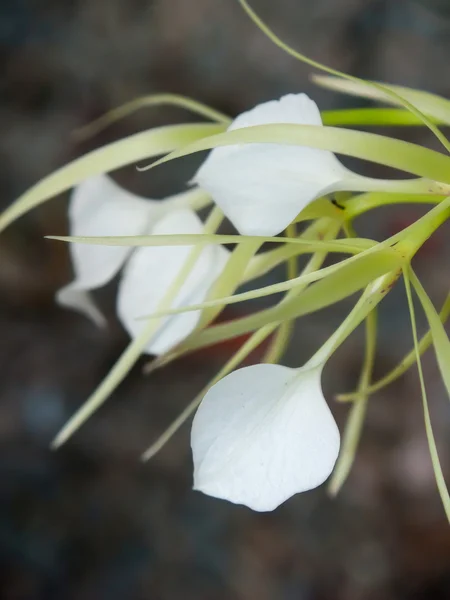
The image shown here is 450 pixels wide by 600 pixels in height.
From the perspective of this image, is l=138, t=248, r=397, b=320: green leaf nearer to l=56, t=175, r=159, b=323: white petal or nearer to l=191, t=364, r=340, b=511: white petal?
l=191, t=364, r=340, b=511: white petal

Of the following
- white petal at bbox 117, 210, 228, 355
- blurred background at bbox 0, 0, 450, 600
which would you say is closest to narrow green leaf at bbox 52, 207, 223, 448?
white petal at bbox 117, 210, 228, 355

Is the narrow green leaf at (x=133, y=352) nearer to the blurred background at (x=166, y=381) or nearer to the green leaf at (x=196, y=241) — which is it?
the green leaf at (x=196, y=241)

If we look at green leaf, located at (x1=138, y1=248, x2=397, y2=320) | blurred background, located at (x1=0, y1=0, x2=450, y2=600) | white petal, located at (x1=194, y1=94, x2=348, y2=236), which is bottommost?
blurred background, located at (x1=0, y1=0, x2=450, y2=600)

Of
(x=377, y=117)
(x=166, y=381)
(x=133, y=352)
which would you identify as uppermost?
(x=377, y=117)

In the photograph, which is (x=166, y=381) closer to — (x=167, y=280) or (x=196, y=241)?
(x=167, y=280)

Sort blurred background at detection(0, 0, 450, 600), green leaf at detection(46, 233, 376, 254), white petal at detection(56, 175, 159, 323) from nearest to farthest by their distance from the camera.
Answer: green leaf at detection(46, 233, 376, 254) < white petal at detection(56, 175, 159, 323) < blurred background at detection(0, 0, 450, 600)

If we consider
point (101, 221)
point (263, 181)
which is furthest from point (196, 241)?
point (101, 221)

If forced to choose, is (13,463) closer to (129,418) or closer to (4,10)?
(129,418)
